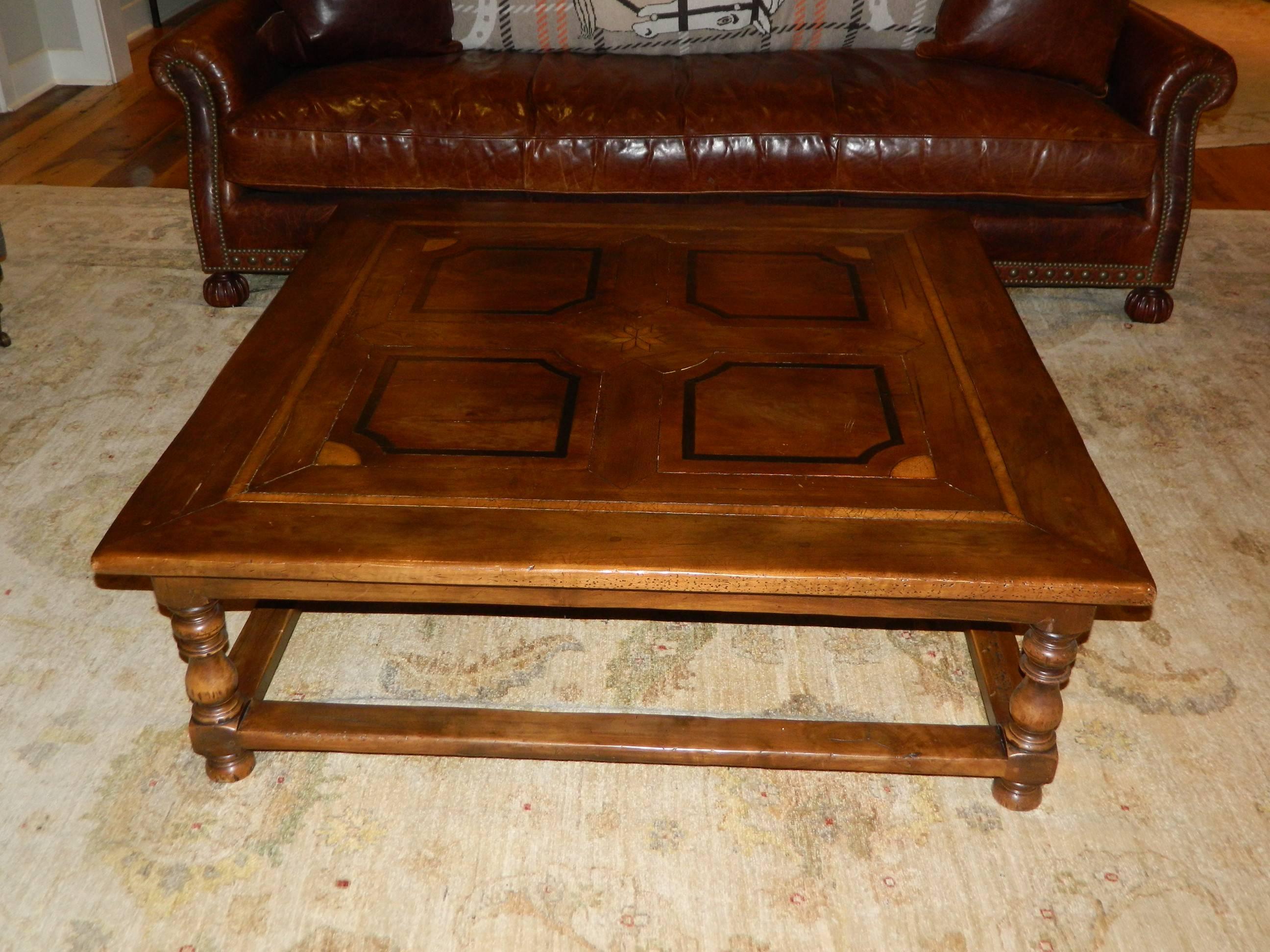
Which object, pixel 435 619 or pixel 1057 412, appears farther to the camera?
pixel 435 619

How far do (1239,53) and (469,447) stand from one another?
15.8ft

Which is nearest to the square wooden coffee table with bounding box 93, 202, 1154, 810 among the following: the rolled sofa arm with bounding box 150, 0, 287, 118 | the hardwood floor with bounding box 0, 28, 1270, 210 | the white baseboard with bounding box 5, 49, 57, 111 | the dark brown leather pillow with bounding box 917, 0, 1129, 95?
the rolled sofa arm with bounding box 150, 0, 287, 118

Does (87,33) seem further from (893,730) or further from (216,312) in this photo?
(893,730)

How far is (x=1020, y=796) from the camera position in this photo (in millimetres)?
1446

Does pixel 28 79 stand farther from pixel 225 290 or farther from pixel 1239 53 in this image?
pixel 1239 53

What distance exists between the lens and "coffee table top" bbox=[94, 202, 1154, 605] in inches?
48.9

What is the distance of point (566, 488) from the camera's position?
53.1 inches

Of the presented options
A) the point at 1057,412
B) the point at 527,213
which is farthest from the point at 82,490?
the point at 1057,412

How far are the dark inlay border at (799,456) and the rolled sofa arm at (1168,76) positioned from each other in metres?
1.36

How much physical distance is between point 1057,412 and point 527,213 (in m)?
1.05

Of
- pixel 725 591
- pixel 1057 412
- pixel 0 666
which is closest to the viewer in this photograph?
pixel 725 591

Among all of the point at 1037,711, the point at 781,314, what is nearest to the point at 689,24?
the point at 781,314

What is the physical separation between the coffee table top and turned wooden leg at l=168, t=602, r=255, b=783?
0.43 feet

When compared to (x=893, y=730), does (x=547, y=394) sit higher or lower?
higher
